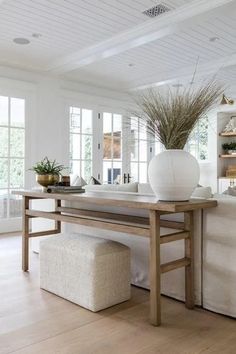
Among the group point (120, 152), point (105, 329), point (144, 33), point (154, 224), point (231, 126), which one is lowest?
point (105, 329)

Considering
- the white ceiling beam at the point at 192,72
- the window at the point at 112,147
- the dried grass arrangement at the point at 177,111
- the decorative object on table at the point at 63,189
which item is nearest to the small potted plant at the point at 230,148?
the white ceiling beam at the point at 192,72

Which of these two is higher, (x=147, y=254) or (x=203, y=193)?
(x=203, y=193)

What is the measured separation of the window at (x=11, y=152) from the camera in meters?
5.14

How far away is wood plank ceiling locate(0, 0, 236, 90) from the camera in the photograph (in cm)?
339

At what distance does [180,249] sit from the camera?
2.47 metres

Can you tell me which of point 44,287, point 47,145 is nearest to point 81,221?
point 44,287

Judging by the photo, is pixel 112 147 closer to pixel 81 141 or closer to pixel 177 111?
pixel 81 141

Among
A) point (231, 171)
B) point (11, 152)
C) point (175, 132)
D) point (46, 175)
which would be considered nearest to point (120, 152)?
point (11, 152)

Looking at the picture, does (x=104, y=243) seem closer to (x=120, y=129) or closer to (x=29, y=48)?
(x=29, y=48)

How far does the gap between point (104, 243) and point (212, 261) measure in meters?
0.74

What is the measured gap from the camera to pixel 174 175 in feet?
6.88

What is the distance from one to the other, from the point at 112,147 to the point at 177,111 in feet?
15.0

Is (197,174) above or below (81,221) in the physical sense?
above

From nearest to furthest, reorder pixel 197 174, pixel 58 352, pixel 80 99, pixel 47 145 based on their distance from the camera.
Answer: pixel 58 352
pixel 197 174
pixel 47 145
pixel 80 99
